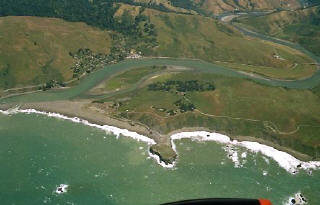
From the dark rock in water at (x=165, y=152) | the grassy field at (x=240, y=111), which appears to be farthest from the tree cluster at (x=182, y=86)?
the dark rock in water at (x=165, y=152)

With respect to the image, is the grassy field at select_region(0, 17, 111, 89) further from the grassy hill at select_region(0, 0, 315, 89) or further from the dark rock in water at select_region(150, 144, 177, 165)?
the dark rock in water at select_region(150, 144, 177, 165)

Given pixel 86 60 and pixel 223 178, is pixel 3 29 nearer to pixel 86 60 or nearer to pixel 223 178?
pixel 86 60

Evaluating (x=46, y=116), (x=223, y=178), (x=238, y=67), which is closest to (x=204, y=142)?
(x=223, y=178)

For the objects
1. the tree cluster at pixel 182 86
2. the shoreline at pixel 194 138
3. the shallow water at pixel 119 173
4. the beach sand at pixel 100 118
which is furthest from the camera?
the tree cluster at pixel 182 86

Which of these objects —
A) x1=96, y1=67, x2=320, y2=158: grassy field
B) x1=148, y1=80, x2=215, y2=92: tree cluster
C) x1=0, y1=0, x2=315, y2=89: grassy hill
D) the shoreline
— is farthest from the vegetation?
the shoreline

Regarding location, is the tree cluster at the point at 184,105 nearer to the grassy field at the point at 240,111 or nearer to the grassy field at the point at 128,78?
the grassy field at the point at 240,111

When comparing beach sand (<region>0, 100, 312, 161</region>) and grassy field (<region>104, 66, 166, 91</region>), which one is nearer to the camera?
beach sand (<region>0, 100, 312, 161</region>)
